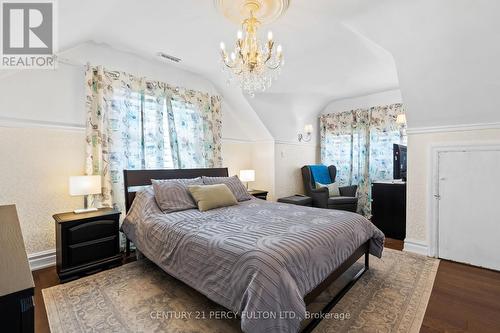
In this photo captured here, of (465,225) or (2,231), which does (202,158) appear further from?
(465,225)

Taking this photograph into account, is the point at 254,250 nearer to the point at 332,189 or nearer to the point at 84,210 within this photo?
the point at 84,210

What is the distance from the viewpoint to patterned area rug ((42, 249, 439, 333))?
173 centimetres

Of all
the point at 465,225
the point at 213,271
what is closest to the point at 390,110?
the point at 465,225

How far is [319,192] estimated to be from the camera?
461 centimetres

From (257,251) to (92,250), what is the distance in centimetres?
202

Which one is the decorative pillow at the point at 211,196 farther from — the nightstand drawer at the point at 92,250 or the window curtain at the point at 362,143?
the window curtain at the point at 362,143

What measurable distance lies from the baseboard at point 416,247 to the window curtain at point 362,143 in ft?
5.54

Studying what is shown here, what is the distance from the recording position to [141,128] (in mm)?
A: 3293

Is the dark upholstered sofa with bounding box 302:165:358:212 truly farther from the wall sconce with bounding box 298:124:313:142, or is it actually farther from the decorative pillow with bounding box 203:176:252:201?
the decorative pillow with bounding box 203:176:252:201

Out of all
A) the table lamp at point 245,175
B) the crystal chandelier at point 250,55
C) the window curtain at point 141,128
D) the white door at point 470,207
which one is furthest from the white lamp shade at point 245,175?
the white door at point 470,207

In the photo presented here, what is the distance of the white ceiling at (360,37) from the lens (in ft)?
6.77

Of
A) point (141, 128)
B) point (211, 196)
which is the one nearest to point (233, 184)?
point (211, 196)

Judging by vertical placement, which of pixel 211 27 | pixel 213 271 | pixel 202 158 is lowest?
pixel 213 271

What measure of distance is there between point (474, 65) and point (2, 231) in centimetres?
398
